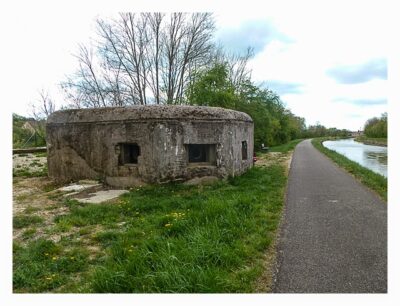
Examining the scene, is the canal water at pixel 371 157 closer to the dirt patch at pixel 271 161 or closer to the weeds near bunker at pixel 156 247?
the dirt patch at pixel 271 161

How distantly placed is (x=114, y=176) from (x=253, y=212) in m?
4.39

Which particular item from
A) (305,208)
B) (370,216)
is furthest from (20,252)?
(370,216)

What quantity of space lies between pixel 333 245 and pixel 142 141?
207 inches

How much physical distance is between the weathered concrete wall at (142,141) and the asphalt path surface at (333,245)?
2.61 m

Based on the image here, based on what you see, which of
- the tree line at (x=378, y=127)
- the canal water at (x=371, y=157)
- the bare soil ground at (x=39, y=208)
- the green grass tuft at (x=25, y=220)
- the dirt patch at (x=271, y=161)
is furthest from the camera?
the tree line at (x=378, y=127)

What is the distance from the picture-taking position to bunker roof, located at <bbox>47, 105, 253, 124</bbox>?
718cm

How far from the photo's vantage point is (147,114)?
7188 mm

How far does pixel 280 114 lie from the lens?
3522 centimetres

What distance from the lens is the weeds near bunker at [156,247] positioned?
111 inches

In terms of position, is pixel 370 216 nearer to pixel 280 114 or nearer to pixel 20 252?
pixel 20 252

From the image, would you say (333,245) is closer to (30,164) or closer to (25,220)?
(25,220)

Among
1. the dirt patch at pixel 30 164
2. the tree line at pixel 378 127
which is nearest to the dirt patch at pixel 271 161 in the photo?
the dirt patch at pixel 30 164

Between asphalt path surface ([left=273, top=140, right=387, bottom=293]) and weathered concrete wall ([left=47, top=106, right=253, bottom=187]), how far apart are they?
8.55 feet

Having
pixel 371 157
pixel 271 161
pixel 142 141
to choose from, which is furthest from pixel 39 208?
pixel 371 157
